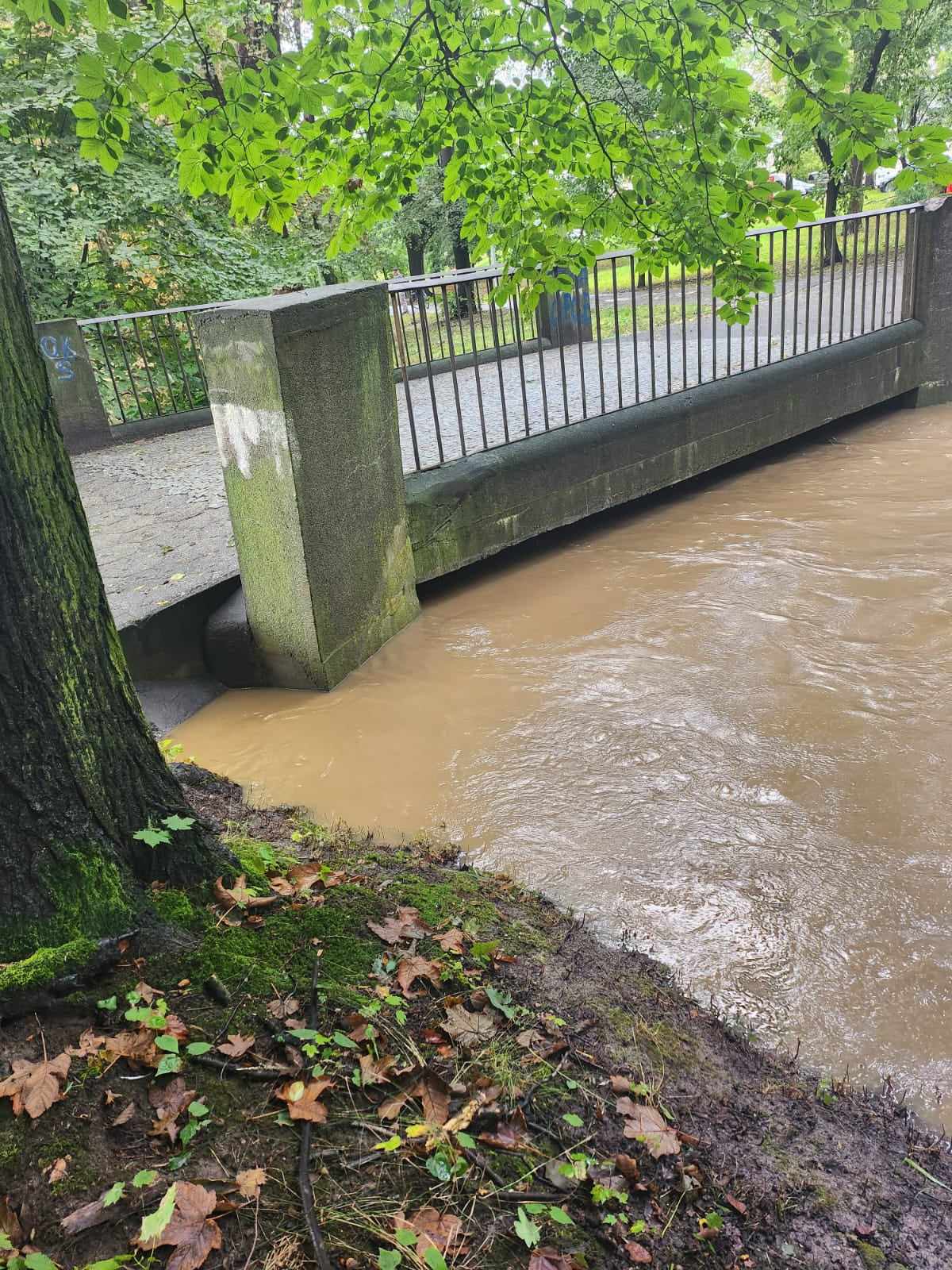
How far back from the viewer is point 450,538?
7156mm

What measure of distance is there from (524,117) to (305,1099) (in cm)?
440

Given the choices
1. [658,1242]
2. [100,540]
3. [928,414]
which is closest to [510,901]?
[658,1242]

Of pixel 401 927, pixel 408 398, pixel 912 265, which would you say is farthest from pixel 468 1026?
pixel 912 265

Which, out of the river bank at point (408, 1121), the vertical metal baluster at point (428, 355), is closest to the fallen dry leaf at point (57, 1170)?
the river bank at point (408, 1121)

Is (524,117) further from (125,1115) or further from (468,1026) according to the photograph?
(125,1115)

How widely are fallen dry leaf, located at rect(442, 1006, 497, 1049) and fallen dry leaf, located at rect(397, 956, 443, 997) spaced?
12 centimetres

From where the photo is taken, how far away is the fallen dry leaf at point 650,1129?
227cm

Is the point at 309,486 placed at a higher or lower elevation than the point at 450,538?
higher

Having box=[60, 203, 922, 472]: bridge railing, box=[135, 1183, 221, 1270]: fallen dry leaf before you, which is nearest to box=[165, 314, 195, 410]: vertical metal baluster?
box=[60, 203, 922, 472]: bridge railing

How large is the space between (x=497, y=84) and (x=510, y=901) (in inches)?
145

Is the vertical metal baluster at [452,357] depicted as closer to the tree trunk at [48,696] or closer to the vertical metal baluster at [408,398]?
the vertical metal baluster at [408,398]

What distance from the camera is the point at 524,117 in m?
4.61

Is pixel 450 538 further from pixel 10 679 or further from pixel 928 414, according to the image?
pixel 928 414

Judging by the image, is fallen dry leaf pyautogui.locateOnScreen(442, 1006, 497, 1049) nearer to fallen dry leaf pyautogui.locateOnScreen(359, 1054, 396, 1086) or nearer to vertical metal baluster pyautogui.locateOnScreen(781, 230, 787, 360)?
fallen dry leaf pyautogui.locateOnScreen(359, 1054, 396, 1086)
